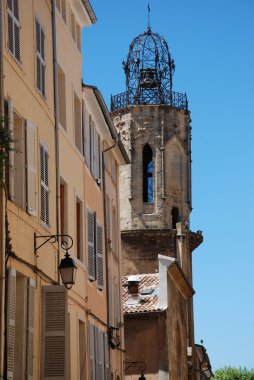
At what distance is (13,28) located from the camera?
64.7 feet

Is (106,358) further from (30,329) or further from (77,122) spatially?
(30,329)

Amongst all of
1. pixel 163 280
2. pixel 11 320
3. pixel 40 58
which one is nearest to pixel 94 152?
pixel 40 58

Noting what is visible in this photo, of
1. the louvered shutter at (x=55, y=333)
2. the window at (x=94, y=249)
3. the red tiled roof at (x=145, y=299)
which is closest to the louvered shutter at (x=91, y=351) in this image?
the window at (x=94, y=249)

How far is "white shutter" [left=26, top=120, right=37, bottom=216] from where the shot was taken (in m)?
20.1

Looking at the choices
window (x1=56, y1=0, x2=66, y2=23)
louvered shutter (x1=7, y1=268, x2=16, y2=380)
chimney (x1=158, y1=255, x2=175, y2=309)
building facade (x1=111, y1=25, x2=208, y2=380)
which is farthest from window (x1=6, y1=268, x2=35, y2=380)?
building facade (x1=111, y1=25, x2=208, y2=380)

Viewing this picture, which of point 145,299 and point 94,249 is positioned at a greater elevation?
point 145,299

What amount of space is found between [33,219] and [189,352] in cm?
3412

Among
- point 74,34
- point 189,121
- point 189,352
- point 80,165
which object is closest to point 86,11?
point 74,34

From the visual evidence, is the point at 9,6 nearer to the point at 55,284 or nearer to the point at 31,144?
the point at 31,144

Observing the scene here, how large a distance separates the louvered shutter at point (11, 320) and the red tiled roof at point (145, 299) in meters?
24.3

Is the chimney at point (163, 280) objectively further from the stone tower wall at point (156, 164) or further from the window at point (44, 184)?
the window at point (44, 184)

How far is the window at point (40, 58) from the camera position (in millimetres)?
22031

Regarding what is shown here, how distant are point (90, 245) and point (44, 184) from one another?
616cm

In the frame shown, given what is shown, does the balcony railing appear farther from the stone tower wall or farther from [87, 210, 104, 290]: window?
[87, 210, 104, 290]: window
